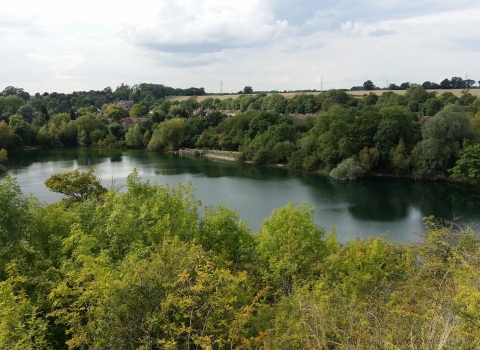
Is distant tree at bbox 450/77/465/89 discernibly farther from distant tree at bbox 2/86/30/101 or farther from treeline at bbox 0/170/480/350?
distant tree at bbox 2/86/30/101

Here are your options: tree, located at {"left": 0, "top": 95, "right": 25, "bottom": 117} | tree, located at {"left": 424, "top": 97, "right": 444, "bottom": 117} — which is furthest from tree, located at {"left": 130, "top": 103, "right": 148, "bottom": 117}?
tree, located at {"left": 424, "top": 97, "right": 444, "bottom": 117}

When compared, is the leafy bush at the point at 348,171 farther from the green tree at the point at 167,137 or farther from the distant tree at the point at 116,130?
the distant tree at the point at 116,130

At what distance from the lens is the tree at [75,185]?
18.6 meters

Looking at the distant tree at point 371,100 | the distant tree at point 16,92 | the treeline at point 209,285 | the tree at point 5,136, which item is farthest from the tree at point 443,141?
the distant tree at point 16,92

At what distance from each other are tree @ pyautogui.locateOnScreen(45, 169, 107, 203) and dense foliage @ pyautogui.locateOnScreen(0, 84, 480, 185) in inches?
723

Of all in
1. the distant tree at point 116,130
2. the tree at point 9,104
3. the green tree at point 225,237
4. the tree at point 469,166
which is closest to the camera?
the green tree at point 225,237

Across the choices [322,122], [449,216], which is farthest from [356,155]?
[449,216]

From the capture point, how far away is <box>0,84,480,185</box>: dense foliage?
28906 mm

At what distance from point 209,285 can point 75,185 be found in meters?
15.3

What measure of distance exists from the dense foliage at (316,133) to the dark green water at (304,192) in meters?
1.63

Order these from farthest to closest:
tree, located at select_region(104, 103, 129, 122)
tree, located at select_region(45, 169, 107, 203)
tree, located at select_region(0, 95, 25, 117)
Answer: tree, located at select_region(0, 95, 25, 117) < tree, located at select_region(104, 103, 129, 122) < tree, located at select_region(45, 169, 107, 203)

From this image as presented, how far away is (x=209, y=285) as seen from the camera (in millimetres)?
5254

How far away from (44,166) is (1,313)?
1396 inches

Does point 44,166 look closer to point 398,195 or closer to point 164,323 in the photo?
point 398,195
